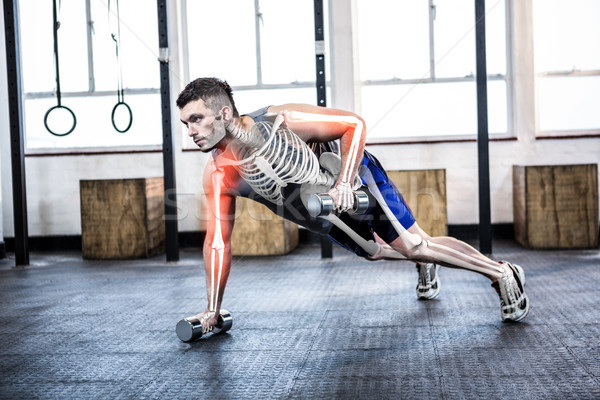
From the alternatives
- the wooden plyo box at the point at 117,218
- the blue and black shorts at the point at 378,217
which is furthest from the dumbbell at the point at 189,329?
the wooden plyo box at the point at 117,218

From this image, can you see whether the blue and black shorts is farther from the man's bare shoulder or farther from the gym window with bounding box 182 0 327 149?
the gym window with bounding box 182 0 327 149

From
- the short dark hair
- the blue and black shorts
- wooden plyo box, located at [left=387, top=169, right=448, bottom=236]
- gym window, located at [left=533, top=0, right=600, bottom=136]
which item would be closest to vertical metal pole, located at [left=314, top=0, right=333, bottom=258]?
wooden plyo box, located at [left=387, top=169, right=448, bottom=236]

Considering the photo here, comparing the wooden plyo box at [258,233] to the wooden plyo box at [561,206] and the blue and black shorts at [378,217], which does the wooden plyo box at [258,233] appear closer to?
the wooden plyo box at [561,206]

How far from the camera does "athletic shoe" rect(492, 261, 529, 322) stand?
275 cm

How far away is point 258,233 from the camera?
5.25m

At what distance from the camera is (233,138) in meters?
2.43

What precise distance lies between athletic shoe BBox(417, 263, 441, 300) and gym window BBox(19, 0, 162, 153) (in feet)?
11.1

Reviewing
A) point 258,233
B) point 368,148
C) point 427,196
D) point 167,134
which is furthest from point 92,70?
point 427,196

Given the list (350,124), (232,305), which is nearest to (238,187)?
(350,124)

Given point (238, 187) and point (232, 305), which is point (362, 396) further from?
point (232, 305)

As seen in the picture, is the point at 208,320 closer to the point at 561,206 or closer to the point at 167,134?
the point at 167,134

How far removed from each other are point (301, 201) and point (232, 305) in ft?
3.35

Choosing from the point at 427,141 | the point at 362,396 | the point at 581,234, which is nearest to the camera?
the point at 362,396

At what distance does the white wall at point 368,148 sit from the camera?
5734mm
